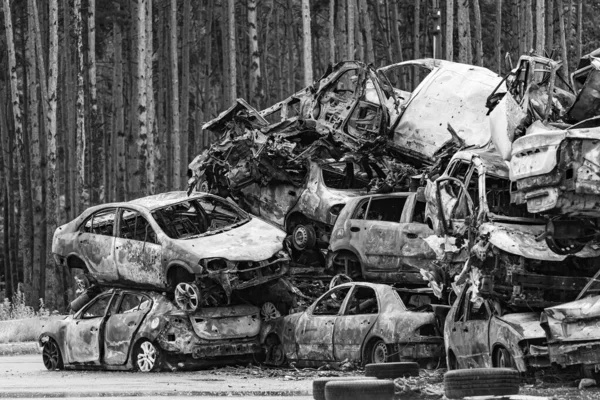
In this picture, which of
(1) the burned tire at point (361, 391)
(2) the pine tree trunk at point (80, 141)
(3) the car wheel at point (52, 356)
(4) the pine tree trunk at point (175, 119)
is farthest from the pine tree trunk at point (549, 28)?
(1) the burned tire at point (361, 391)

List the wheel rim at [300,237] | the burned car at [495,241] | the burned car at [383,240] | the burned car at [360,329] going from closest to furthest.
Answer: the burned car at [495,241]
the burned car at [360,329]
the burned car at [383,240]
the wheel rim at [300,237]

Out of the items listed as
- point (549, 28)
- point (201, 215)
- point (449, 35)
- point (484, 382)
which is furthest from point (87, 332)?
point (549, 28)

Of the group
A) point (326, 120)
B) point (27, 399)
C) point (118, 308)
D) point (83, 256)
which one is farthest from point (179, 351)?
point (326, 120)

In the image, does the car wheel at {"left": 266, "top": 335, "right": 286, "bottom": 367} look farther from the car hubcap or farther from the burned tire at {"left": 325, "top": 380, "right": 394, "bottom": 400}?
the burned tire at {"left": 325, "top": 380, "right": 394, "bottom": 400}

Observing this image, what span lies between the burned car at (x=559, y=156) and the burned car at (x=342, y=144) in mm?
4250

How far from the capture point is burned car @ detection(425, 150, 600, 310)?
14.9 meters

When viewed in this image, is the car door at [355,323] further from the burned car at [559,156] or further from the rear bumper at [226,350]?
the burned car at [559,156]

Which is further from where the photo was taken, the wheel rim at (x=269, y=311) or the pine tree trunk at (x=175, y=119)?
the pine tree trunk at (x=175, y=119)

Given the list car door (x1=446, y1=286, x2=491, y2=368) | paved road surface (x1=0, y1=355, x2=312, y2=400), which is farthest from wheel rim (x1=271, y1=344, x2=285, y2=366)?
car door (x1=446, y1=286, x2=491, y2=368)

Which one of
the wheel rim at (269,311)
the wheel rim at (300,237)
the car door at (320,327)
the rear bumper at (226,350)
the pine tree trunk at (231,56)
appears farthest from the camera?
the pine tree trunk at (231,56)

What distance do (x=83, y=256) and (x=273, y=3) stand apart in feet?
136

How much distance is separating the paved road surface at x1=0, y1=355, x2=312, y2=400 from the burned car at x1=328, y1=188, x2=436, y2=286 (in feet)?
8.69

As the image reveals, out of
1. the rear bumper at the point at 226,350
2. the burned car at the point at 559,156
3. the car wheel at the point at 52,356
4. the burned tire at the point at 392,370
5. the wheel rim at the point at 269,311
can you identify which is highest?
the burned car at the point at 559,156

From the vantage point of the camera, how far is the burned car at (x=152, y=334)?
19.0 m
